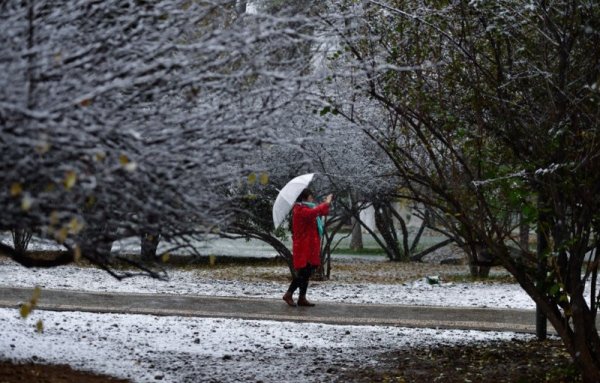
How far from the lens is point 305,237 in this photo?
1153 centimetres

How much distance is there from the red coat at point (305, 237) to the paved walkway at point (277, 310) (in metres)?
0.54

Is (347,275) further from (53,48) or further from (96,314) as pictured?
(53,48)

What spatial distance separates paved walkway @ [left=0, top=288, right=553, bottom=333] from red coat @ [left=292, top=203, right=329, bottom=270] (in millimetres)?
544

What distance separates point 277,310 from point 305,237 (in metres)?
1.11

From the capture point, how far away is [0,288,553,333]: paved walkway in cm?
984

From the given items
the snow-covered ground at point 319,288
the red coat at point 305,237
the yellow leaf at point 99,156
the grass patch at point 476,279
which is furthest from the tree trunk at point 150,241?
the grass patch at point 476,279

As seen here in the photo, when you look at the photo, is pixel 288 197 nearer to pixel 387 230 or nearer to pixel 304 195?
pixel 304 195

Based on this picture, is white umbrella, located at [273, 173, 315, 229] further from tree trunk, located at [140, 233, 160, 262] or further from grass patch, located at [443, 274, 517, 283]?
grass patch, located at [443, 274, 517, 283]

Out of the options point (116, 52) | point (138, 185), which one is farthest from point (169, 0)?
point (138, 185)

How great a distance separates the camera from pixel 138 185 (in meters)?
4.31

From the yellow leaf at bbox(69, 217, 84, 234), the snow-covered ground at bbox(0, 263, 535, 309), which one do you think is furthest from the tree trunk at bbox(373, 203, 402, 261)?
the yellow leaf at bbox(69, 217, 84, 234)

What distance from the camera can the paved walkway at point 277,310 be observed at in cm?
984

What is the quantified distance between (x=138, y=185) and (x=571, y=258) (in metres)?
3.42

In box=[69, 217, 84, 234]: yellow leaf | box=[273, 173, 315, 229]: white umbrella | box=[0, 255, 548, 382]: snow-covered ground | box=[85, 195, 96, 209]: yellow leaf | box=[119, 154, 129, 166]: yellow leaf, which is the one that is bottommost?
box=[0, 255, 548, 382]: snow-covered ground
